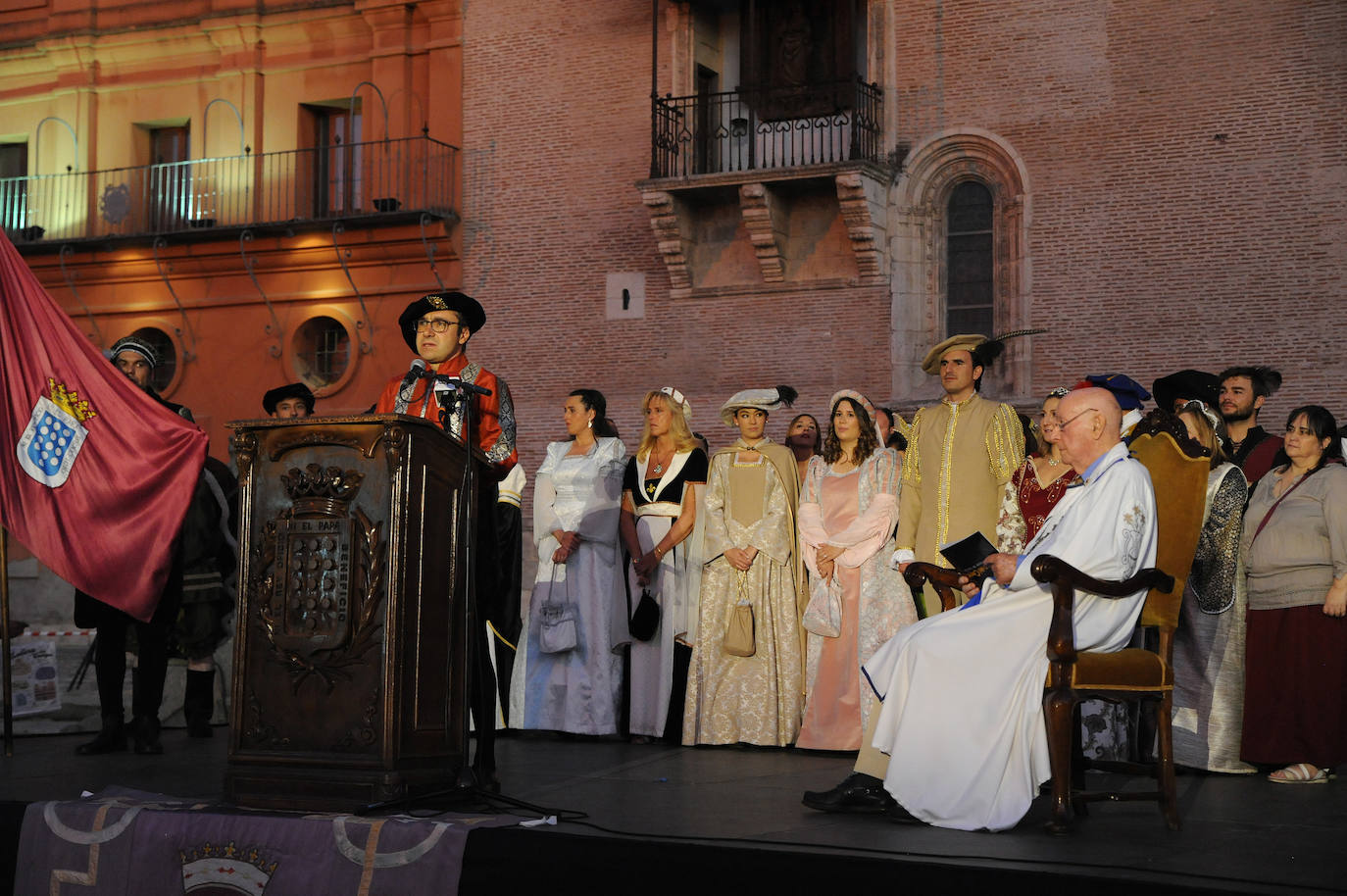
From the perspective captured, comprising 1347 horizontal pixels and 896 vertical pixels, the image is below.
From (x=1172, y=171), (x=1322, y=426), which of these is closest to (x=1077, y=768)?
(x=1322, y=426)

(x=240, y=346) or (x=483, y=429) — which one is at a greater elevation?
(x=240, y=346)

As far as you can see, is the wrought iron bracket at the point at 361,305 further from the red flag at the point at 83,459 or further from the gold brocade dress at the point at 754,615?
the red flag at the point at 83,459

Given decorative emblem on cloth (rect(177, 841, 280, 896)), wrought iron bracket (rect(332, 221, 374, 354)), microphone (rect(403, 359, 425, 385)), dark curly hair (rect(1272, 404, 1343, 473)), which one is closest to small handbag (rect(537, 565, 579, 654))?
microphone (rect(403, 359, 425, 385))

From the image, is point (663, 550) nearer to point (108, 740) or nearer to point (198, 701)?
point (198, 701)

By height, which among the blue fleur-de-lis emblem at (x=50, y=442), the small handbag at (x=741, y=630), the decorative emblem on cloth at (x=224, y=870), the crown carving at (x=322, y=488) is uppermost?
the blue fleur-de-lis emblem at (x=50, y=442)

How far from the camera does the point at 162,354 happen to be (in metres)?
19.9

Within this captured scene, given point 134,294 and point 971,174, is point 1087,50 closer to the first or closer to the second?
point 971,174

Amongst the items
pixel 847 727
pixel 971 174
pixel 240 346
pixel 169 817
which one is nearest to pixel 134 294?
pixel 240 346

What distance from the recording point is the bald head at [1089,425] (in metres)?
5.54

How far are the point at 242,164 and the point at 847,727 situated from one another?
546 inches

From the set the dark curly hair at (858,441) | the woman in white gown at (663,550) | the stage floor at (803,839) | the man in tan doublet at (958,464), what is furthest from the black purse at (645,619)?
the stage floor at (803,839)

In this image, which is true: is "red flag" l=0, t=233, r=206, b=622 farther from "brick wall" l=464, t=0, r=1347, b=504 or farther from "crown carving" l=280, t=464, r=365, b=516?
"brick wall" l=464, t=0, r=1347, b=504

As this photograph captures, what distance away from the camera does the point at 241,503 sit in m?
5.57

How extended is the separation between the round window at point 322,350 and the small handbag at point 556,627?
35.3 feet
